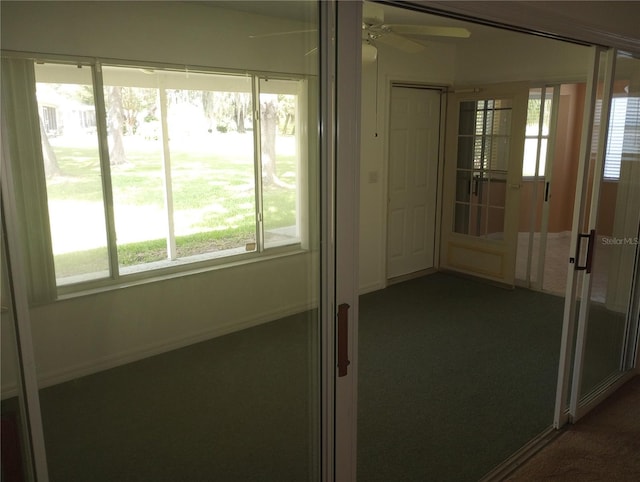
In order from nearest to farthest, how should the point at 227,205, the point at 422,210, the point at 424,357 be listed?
1. the point at 227,205
2. the point at 424,357
3. the point at 422,210

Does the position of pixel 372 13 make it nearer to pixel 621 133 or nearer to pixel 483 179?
pixel 621 133

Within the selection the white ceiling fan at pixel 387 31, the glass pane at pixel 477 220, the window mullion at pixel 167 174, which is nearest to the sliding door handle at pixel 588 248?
the white ceiling fan at pixel 387 31

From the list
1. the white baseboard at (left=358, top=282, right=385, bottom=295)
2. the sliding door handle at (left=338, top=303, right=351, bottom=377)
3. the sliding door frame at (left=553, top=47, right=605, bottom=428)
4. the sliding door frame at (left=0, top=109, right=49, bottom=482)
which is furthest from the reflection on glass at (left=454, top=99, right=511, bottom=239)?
the sliding door frame at (left=0, top=109, right=49, bottom=482)

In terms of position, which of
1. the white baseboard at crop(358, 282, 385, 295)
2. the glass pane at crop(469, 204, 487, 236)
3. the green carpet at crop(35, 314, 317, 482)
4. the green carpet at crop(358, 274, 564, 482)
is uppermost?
the glass pane at crop(469, 204, 487, 236)

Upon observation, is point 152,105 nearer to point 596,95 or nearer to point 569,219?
point 596,95

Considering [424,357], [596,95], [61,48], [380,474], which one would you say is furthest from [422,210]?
[61,48]

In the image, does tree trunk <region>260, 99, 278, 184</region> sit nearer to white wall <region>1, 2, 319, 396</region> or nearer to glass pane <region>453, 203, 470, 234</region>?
white wall <region>1, 2, 319, 396</region>

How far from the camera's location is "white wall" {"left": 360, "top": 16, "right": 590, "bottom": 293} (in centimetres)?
448

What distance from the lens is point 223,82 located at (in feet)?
6.32

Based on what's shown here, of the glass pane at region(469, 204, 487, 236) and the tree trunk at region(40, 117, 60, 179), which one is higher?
the tree trunk at region(40, 117, 60, 179)

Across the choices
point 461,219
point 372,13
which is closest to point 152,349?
point 372,13

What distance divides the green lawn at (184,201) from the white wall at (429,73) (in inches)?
107

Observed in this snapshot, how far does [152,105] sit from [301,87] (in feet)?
1.85

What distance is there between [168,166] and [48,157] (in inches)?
19.5
